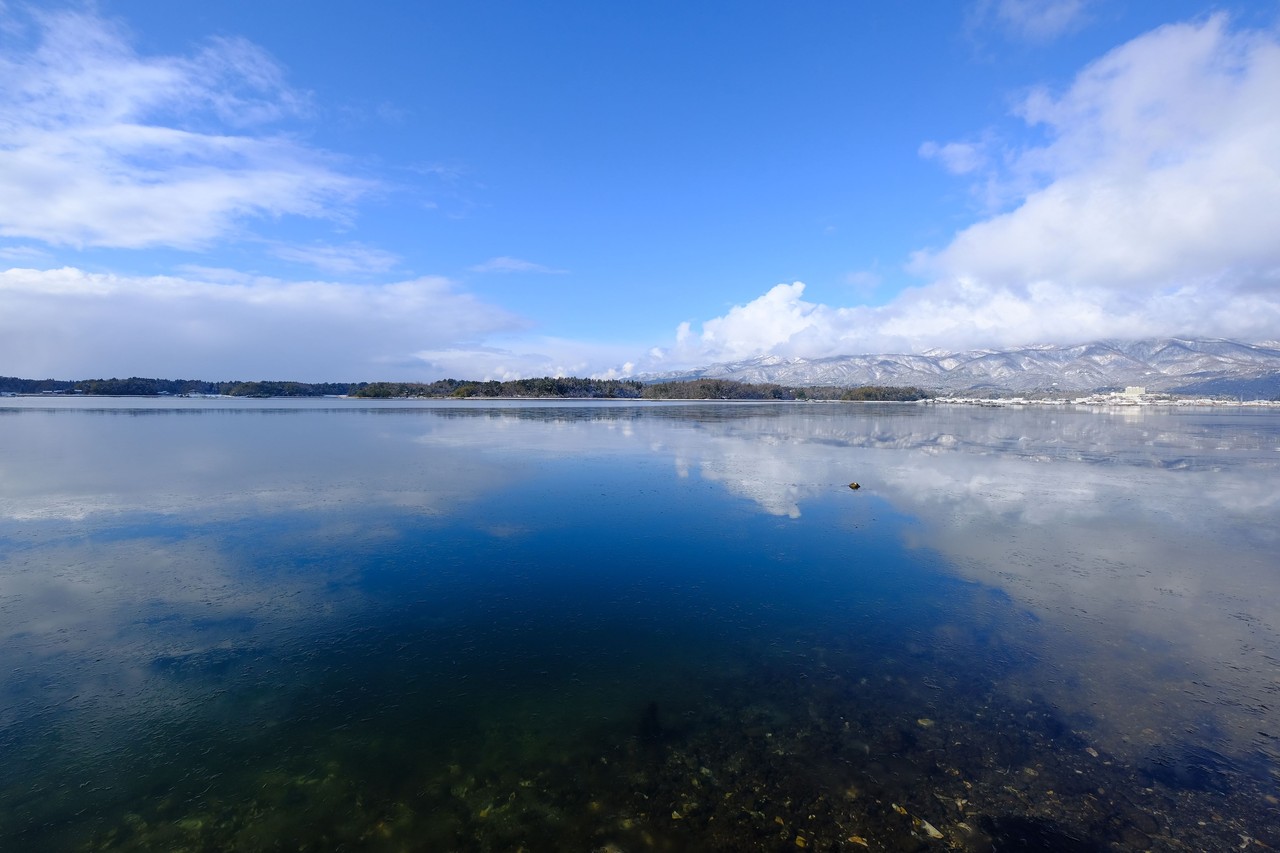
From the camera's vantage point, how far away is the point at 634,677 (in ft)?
22.8

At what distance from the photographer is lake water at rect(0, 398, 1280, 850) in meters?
4.82

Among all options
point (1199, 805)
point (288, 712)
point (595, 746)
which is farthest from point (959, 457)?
point (288, 712)

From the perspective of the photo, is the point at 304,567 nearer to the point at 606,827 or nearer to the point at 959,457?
the point at 606,827

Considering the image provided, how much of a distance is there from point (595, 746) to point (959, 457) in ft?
88.6

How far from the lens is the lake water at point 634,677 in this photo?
4.82 metres

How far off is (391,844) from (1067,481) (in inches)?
938

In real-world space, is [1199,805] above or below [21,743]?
below

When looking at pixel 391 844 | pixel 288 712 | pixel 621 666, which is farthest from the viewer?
pixel 621 666

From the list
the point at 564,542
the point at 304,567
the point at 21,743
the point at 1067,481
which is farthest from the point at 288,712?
the point at 1067,481

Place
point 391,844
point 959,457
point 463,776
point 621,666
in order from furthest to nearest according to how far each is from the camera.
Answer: point 959,457
point 621,666
point 463,776
point 391,844

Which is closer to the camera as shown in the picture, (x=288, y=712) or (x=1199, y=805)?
(x=1199, y=805)

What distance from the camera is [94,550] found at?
11.3 m

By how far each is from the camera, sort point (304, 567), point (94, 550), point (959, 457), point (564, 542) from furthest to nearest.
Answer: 1. point (959, 457)
2. point (564, 542)
3. point (94, 550)
4. point (304, 567)

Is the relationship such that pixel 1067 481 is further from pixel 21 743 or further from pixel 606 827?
pixel 21 743
